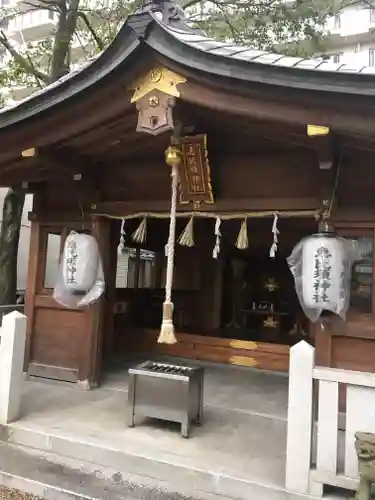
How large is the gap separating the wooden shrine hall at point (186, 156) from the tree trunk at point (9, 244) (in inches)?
128

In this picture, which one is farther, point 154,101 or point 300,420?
point 154,101

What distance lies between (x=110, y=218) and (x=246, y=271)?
5.73 metres

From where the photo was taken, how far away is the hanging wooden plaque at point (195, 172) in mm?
5270

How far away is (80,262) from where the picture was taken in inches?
230

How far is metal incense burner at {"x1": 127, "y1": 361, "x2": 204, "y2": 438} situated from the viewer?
443cm

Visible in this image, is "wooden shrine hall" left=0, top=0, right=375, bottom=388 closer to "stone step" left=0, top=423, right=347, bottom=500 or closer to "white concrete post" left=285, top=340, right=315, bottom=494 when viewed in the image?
"white concrete post" left=285, top=340, right=315, bottom=494

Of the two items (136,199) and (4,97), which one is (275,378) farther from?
(4,97)

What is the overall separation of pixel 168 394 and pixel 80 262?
7.27ft

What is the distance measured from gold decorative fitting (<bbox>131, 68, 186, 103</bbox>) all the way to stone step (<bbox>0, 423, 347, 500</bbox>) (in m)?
3.48

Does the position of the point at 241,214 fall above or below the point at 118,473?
above

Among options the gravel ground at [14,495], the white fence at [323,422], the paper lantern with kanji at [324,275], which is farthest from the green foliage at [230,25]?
the white fence at [323,422]

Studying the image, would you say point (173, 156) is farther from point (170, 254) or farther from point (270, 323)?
point (270, 323)

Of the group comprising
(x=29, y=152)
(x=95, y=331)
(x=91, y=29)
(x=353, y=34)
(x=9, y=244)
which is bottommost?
(x=95, y=331)

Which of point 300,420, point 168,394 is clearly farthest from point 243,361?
point 300,420
